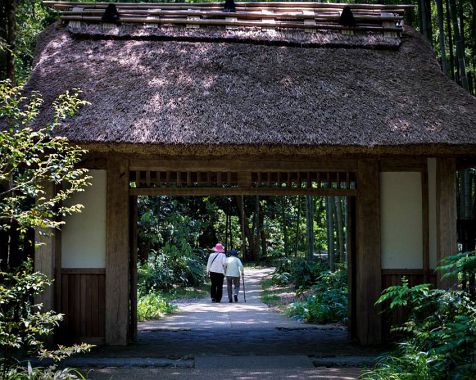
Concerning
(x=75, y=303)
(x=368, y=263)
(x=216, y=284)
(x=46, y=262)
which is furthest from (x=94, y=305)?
(x=216, y=284)

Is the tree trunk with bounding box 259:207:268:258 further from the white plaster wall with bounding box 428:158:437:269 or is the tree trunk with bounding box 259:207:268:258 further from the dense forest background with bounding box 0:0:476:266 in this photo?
the white plaster wall with bounding box 428:158:437:269

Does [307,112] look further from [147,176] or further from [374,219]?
[147,176]

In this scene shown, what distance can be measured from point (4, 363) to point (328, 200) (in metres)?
12.2

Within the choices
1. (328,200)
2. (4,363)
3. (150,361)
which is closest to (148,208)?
(328,200)

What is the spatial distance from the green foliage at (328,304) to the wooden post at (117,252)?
4280mm

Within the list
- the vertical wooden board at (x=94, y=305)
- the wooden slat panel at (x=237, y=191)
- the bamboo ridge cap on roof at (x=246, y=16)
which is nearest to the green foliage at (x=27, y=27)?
the bamboo ridge cap on roof at (x=246, y=16)

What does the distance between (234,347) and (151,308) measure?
13.5 ft

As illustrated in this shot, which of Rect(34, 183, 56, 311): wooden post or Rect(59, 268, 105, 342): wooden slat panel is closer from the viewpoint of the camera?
Rect(34, 183, 56, 311): wooden post

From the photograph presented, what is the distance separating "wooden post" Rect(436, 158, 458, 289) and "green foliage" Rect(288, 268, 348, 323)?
123 inches

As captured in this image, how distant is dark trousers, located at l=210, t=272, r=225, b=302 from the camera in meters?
13.6

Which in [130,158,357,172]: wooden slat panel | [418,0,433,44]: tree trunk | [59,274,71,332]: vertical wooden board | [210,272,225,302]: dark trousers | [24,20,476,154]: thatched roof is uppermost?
[418,0,433,44]: tree trunk

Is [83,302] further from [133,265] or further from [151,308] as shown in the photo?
[151,308]

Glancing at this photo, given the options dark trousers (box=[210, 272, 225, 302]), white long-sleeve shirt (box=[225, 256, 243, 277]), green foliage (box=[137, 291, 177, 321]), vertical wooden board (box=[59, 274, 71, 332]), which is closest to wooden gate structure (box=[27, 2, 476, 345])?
vertical wooden board (box=[59, 274, 71, 332])

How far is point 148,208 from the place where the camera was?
17875 mm
